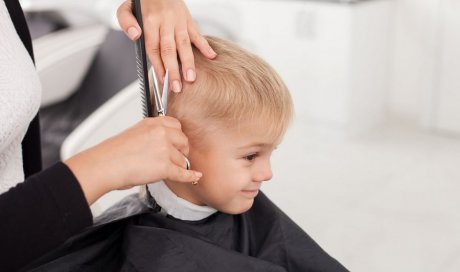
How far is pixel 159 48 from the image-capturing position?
0.97 m

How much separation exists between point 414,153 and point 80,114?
1594 mm

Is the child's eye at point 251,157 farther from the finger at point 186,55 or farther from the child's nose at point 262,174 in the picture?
the finger at point 186,55

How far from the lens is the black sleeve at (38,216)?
659 millimetres

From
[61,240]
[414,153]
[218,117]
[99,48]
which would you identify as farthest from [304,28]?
[61,240]

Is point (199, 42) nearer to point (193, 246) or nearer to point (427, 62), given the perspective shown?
point (193, 246)

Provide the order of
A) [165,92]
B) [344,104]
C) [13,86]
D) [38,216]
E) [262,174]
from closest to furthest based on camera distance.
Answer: [38,216]
[13,86]
[165,92]
[262,174]
[344,104]

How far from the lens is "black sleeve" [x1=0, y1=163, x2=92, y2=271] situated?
26.0 inches

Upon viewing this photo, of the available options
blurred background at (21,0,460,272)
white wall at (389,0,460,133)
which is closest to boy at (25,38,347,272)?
blurred background at (21,0,460,272)

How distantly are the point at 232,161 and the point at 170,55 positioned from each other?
20 cm

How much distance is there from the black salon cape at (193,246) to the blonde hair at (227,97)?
0.18 meters

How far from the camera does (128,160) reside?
2.32 ft

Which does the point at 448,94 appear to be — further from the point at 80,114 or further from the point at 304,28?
the point at 80,114

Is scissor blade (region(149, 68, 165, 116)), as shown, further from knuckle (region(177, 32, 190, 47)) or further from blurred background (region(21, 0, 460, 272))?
blurred background (region(21, 0, 460, 272))

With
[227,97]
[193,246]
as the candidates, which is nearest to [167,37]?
[227,97]
